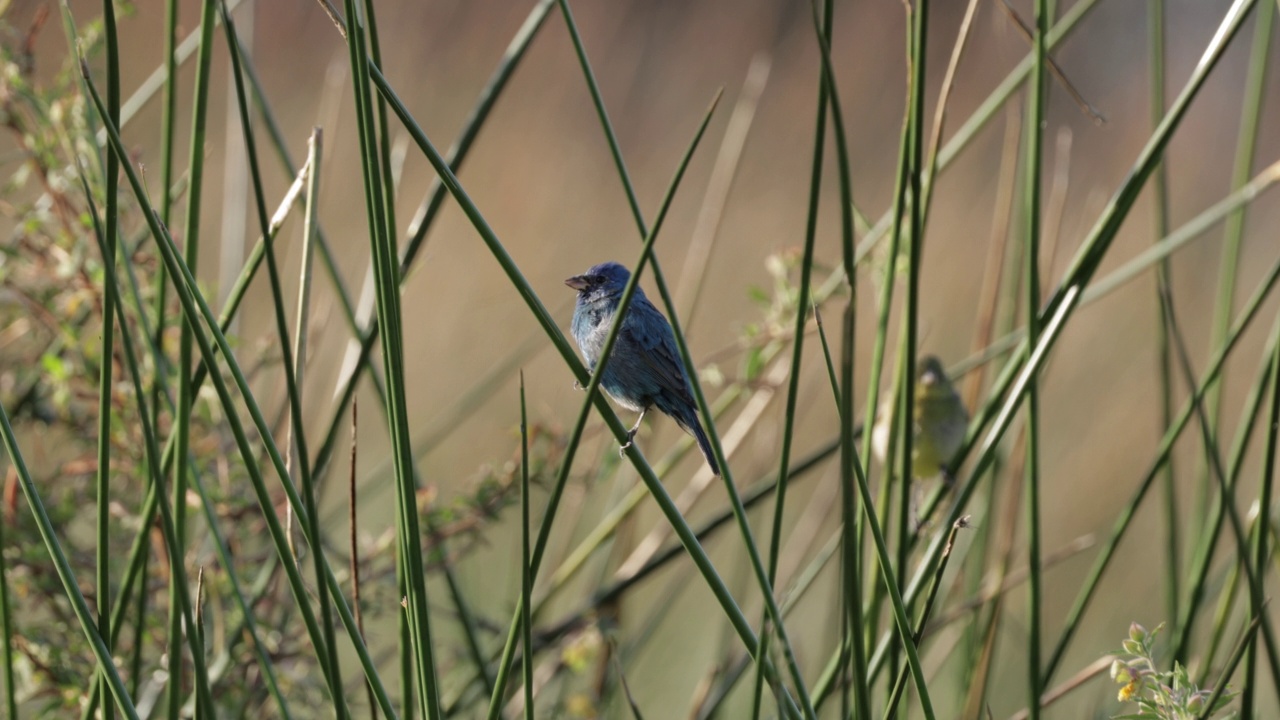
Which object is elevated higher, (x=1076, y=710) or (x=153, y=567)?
(x=153, y=567)

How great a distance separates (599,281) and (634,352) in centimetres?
24

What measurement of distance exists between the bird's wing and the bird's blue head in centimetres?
7

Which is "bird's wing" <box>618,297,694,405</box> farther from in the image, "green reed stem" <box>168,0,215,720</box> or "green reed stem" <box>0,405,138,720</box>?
"green reed stem" <box>0,405,138,720</box>

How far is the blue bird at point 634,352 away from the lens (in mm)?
2463

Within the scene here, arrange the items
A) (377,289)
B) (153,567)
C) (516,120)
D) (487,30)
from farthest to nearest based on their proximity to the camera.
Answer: (487,30)
(516,120)
(153,567)
(377,289)

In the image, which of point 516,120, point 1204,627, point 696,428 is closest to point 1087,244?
point 696,428

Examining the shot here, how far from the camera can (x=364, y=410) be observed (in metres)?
5.87

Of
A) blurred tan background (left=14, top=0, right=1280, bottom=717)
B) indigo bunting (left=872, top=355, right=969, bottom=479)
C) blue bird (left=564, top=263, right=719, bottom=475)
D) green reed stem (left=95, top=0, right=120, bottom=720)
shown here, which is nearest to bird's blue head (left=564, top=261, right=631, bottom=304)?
blue bird (left=564, top=263, right=719, bottom=475)

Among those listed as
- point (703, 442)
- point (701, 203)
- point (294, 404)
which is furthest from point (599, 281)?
point (701, 203)

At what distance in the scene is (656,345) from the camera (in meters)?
2.53

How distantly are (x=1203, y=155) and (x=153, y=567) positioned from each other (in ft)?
25.2

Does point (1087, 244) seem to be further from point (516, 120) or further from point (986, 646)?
point (516, 120)

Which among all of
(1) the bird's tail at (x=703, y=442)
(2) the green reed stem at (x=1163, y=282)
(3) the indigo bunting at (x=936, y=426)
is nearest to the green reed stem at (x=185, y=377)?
(1) the bird's tail at (x=703, y=442)

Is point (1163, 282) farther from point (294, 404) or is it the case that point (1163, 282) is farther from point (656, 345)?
point (294, 404)
